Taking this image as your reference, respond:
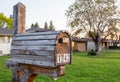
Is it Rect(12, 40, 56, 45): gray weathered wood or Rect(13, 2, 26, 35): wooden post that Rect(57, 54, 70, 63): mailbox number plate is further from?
Rect(13, 2, 26, 35): wooden post

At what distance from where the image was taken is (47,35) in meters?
2.97

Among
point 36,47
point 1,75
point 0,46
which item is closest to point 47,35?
point 36,47

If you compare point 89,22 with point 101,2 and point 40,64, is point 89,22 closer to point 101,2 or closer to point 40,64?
point 101,2

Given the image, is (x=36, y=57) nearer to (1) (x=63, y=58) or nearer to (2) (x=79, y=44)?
(1) (x=63, y=58)

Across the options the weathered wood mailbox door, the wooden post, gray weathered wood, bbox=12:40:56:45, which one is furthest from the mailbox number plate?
the wooden post

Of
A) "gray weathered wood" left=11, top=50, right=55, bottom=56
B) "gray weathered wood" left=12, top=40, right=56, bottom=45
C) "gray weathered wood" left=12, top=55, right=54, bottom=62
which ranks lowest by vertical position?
"gray weathered wood" left=12, top=55, right=54, bottom=62

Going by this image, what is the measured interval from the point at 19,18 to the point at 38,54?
32.4 inches

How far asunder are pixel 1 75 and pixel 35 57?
27.8ft

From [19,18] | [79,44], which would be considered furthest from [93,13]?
[19,18]

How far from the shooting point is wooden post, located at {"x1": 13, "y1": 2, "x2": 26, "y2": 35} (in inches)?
139

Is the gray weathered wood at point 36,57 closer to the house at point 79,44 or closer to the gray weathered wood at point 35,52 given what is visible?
the gray weathered wood at point 35,52

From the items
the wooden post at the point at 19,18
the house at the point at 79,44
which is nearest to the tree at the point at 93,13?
the house at the point at 79,44

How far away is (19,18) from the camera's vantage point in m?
3.53

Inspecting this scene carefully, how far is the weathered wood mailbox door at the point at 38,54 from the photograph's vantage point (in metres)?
2.84
